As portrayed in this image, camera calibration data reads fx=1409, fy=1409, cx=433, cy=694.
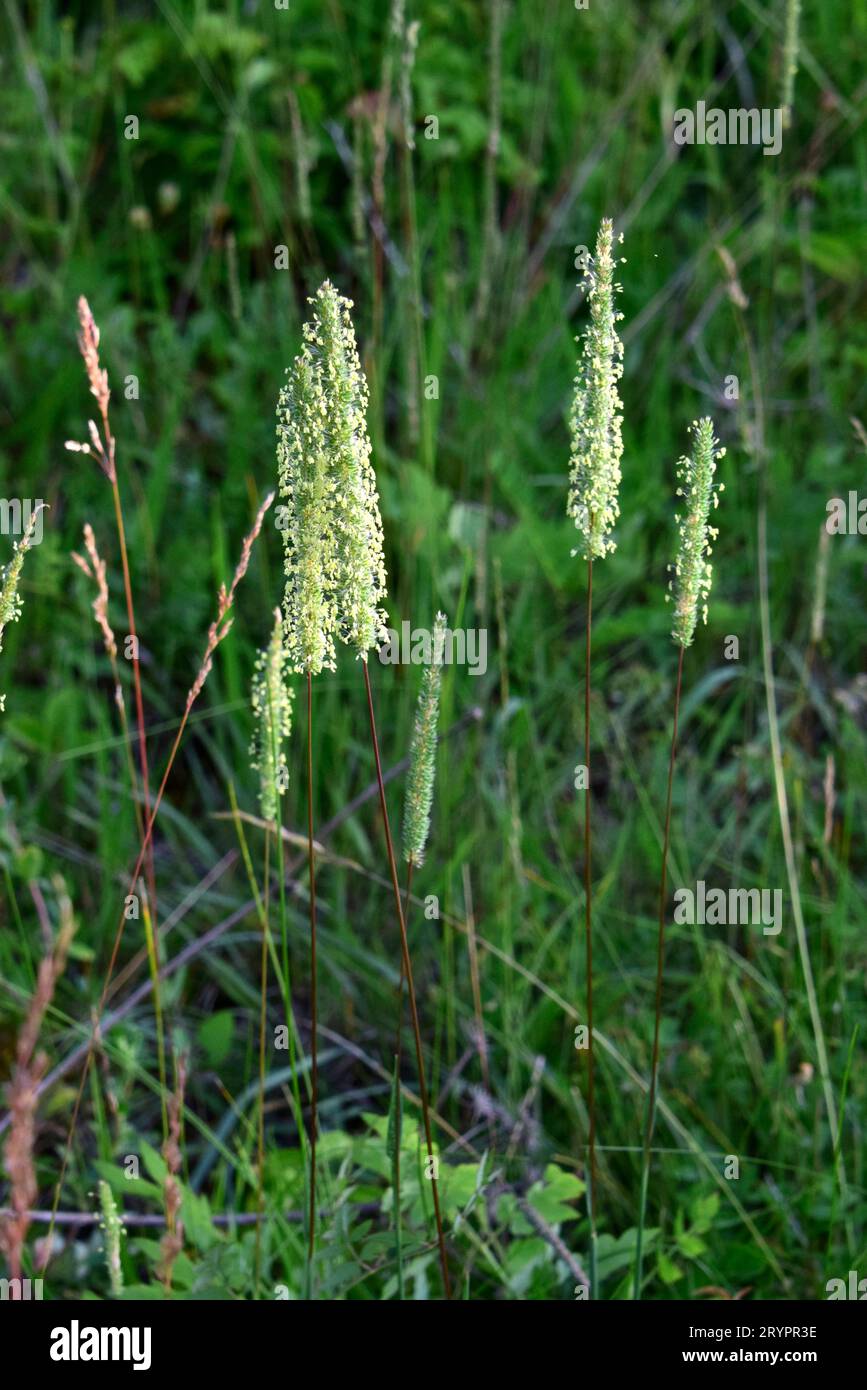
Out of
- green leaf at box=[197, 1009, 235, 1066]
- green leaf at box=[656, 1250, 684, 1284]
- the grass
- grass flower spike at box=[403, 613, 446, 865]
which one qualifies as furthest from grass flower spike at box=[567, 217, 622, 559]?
green leaf at box=[197, 1009, 235, 1066]

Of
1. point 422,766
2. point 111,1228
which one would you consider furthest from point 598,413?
point 111,1228

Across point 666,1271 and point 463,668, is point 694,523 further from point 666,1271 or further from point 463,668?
point 463,668

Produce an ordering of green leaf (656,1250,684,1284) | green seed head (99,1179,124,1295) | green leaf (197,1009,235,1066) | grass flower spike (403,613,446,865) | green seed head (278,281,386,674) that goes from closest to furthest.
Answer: green seed head (278,281,386,674) < grass flower spike (403,613,446,865) < green seed head (99,1179,124,1295) < green leaf (656,1250,684,1284) < green leaf (197,1009,235,1066)

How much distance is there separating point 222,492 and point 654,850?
4.31 ft

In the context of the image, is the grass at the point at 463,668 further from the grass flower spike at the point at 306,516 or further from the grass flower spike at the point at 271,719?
the grass flower spike at the point at 306,516

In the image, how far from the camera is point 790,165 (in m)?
3.80

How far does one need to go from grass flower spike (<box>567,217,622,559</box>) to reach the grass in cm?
72

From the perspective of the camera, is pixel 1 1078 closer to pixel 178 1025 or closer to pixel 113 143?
pixel 178 1025

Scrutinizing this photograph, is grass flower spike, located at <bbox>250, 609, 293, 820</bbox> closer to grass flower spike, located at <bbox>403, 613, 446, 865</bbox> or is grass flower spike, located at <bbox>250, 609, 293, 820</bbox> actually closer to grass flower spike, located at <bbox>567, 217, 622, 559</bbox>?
grass flower spike, located at <bbox>403, 613, 446, 865</bbox>

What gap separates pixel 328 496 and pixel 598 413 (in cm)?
26

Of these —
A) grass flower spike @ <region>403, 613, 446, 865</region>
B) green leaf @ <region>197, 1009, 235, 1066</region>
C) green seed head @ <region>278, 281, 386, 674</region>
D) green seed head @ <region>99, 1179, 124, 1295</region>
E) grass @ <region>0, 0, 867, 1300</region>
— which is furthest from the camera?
green leaf @ <region>197, 1009, 235, 1066</region>

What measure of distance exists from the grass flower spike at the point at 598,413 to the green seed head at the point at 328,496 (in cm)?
20

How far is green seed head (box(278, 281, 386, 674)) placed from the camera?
1269mm

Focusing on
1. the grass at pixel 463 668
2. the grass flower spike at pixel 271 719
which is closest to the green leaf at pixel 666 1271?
the grass at pixel 463 668
